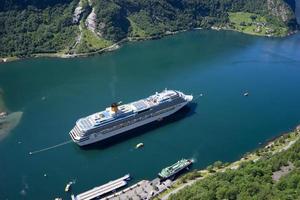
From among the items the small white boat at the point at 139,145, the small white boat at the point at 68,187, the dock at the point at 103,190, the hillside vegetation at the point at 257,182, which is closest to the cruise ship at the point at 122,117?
the small white boat at the point at 139,145

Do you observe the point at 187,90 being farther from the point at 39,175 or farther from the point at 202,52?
the point at 39,175

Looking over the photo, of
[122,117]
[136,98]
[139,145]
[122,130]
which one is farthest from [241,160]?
[136,98]

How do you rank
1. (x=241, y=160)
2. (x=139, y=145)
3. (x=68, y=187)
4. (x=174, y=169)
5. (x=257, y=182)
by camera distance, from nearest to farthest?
(x=257, y=182)
(x=68, y=187)
(x=174, y=169)
(x=241, y=160)
(x=139, y=145)

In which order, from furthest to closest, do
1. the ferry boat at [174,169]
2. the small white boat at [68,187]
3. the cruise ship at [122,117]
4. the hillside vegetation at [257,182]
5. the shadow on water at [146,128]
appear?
the shadow on water at [146,128]
the cruise ship at [122,117]
the ferry boat at [174,169]
the small white boat at [68,187]
the hillside vegetation at [257,182]

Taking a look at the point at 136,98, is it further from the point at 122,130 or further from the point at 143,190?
the point at 143,190

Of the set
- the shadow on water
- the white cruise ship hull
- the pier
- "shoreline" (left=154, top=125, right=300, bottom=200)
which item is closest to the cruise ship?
the white cruise ship hull

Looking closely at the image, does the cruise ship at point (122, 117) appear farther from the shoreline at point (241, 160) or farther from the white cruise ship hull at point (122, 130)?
the shoreline at point (241, 160)
